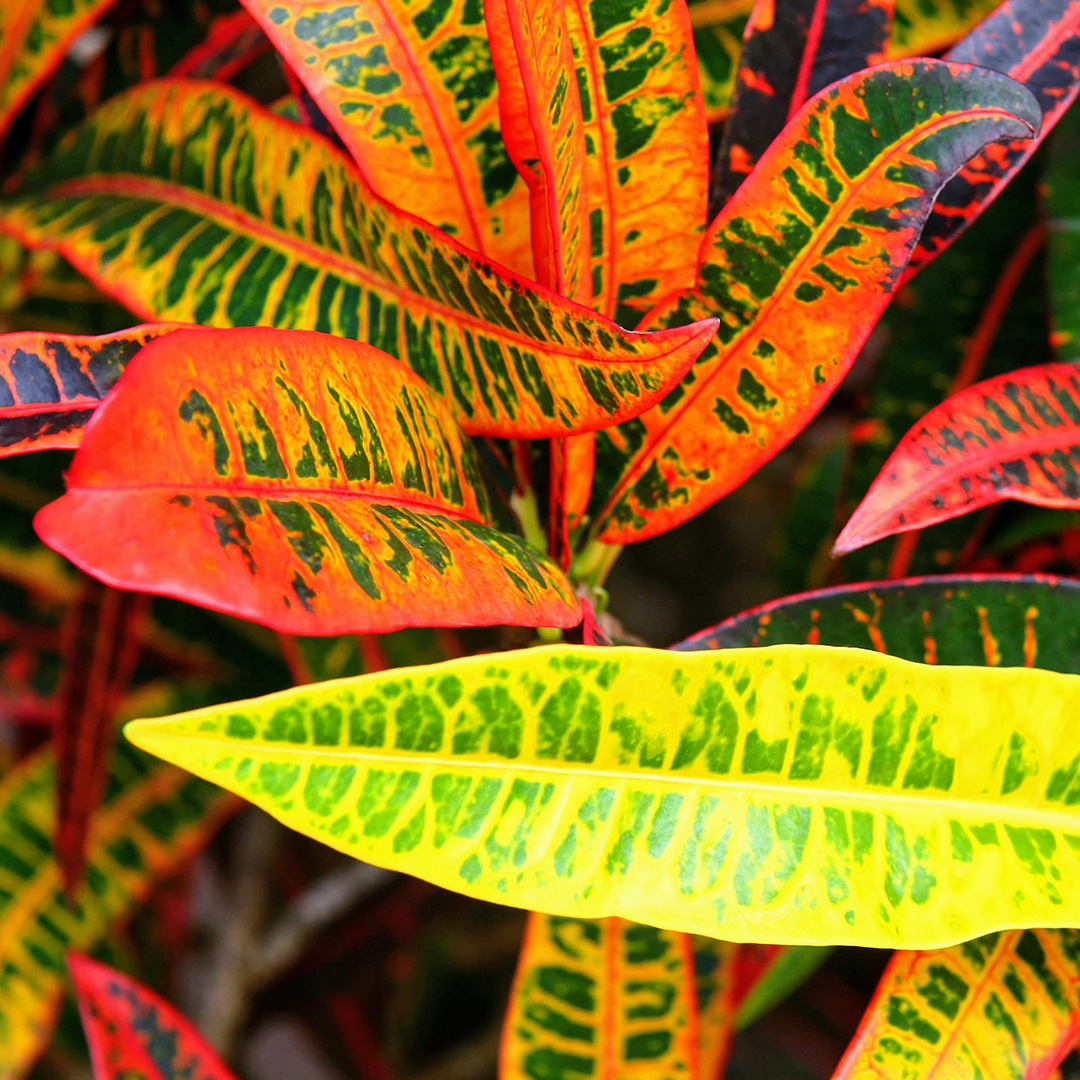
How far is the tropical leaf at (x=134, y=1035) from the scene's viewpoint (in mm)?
567

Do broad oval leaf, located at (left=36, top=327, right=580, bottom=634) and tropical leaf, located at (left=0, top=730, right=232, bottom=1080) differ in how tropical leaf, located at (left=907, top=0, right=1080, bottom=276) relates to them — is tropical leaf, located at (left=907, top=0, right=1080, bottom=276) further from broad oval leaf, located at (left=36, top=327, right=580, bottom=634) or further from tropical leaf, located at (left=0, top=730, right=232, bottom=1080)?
tropical leaf, located at (left=0, top=730, right=232, bottom=1080)

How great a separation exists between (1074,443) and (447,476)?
0.81ft

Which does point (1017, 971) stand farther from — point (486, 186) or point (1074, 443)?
point (486, 186)

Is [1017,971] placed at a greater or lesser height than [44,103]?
lesser

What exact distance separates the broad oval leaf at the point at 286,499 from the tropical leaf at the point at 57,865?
0.56 meters

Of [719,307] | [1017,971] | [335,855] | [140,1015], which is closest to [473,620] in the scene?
[719,307]

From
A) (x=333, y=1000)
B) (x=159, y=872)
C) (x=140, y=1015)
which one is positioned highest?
(x=140, y=1015)

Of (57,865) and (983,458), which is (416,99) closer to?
(983,458)

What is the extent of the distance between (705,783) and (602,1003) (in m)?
0.22

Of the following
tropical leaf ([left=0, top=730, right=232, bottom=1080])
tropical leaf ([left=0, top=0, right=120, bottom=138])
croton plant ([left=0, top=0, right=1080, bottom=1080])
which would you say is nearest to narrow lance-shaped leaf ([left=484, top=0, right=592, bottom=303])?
croton plant ([left=0, top=0, right=1080, bottom=1080])

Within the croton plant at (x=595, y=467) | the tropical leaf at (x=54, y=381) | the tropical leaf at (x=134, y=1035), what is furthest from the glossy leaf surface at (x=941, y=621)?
the tropical leaf at (x=134, y=1035)

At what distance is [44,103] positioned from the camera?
79 cm

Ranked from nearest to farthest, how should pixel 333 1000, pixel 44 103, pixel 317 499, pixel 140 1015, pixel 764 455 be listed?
pixel 317 499
pixel 764 455
pixel 140 1015
pixel 44 103
pixel 333 1000

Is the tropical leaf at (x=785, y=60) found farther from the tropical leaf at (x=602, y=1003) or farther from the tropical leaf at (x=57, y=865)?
the tropical leaf at (x=57, y=865)
